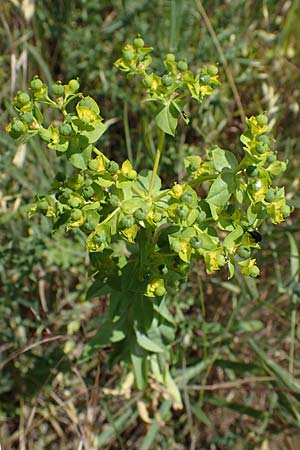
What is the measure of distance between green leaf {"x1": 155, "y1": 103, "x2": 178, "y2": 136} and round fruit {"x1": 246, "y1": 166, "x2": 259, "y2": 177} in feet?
0.63

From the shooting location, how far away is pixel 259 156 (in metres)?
1.18

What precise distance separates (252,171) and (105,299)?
2.95ft

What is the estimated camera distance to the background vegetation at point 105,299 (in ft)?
6.34

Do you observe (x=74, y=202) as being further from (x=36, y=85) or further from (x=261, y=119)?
(x=261, y=119)

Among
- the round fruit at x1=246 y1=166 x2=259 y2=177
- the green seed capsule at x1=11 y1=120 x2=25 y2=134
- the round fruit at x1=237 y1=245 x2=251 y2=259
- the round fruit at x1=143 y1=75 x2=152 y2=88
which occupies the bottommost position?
the round fruit at x1=237 y1=245 x2=251 y2=259

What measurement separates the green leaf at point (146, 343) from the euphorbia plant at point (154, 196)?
0.21 meters

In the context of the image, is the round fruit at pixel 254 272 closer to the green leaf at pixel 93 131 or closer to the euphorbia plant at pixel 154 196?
the euphorbia plant at pixel 154 196

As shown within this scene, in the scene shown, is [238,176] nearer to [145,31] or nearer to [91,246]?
[91,246]

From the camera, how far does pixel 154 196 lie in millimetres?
1309

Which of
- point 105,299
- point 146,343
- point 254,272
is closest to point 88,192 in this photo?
point 254,272

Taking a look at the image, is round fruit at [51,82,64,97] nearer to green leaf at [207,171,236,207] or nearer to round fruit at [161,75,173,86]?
round fruit at [161,75,173,86]

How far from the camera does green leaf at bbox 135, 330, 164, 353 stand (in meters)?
1.54

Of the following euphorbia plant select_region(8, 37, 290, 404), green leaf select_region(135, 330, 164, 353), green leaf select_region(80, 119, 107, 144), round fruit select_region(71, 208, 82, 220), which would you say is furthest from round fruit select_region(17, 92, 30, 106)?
green leaf select_region(135, 330, 164, 353)

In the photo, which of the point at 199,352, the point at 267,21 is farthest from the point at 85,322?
the point at 267,21
